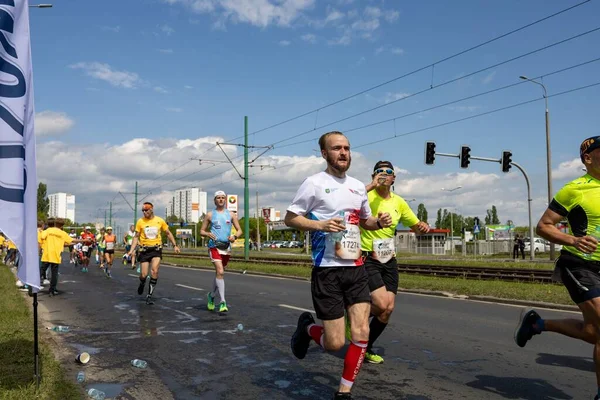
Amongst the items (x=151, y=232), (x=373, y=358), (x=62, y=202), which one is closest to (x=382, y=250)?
(x=373, y=358)

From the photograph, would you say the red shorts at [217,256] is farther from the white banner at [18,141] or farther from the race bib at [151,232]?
the white banner at [18,141]

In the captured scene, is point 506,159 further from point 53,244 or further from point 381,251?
point 381,251

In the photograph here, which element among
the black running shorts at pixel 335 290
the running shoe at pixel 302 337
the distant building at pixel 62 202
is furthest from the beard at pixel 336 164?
the distant building at pixel 62 202

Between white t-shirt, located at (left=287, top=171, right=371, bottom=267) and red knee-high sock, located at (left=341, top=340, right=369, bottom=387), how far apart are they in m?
0.61

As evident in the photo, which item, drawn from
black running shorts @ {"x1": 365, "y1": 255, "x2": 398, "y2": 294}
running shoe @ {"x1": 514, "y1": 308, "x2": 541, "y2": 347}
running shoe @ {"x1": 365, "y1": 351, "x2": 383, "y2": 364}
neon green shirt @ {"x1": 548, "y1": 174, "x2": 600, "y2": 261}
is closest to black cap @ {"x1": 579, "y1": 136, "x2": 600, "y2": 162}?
neon green shirt @ {"x1": 548, "y1": 174, "x2": 600, "y2": 261}

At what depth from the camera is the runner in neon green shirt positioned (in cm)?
586

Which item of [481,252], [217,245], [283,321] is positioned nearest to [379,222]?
[283,321]

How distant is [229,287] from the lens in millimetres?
15977

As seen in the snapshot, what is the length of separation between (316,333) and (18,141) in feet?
9.32

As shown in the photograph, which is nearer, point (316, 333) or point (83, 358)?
point (316, 333)

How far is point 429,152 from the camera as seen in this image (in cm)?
2792

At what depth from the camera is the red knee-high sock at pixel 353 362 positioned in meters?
4.36

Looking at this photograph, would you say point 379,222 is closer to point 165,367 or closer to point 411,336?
point 165,367

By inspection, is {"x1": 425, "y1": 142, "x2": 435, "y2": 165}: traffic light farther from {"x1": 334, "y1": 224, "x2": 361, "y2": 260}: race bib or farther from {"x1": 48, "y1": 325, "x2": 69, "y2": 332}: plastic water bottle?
{"x1": 334, "y1": 224, "x2": 361, "y2": 260}: race bib
